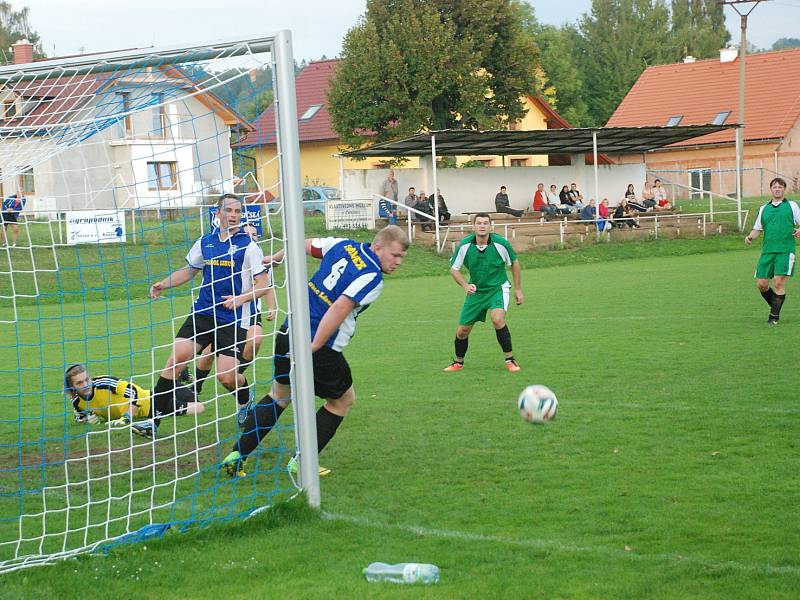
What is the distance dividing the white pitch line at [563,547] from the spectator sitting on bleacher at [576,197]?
28569 mm

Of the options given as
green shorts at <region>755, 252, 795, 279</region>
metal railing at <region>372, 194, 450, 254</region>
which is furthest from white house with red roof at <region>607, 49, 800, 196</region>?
green shorts at <region>755, 252, 795, 279</region>

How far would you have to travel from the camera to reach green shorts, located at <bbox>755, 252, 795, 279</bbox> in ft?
43.5

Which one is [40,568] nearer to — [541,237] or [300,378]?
[300,378]

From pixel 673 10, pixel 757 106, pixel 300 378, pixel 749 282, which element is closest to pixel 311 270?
pixel 749 282

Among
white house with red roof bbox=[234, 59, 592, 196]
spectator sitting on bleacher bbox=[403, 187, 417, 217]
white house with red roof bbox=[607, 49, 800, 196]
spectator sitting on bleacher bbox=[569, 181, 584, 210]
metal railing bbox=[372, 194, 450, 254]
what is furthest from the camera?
white house with red roof bbox=[607, 49, 800, 196]

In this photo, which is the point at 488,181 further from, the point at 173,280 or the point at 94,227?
the point at 173,280

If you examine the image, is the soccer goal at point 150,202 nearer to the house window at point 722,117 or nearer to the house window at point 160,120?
the house window at point 160,120

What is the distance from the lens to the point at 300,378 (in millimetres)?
6016

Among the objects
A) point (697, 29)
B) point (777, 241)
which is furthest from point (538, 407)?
point (697, 29)

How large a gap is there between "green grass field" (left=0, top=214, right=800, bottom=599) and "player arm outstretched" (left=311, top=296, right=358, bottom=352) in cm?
100

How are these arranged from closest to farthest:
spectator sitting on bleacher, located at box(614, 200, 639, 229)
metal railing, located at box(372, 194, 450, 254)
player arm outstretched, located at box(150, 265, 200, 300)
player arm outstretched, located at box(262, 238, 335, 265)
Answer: player arm outstretched, located at box(262, 238, 335, 265) < player arm outstretched, located at box(150, 265, 200, 300) < metal railing, located at box(372, 194, 450, 254) < spectator sitting on bleacher, located at box(614, 200, 639, 229)

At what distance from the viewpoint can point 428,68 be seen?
35688 mm

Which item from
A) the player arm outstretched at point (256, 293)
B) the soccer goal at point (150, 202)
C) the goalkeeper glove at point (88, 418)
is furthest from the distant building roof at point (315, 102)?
the player arm outstretched at point (256, 293)

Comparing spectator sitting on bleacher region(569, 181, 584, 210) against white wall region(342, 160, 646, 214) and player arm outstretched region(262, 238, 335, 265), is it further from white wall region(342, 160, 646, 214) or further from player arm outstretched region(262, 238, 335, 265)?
player arm outstretched region(262, 238, 335, 265)
